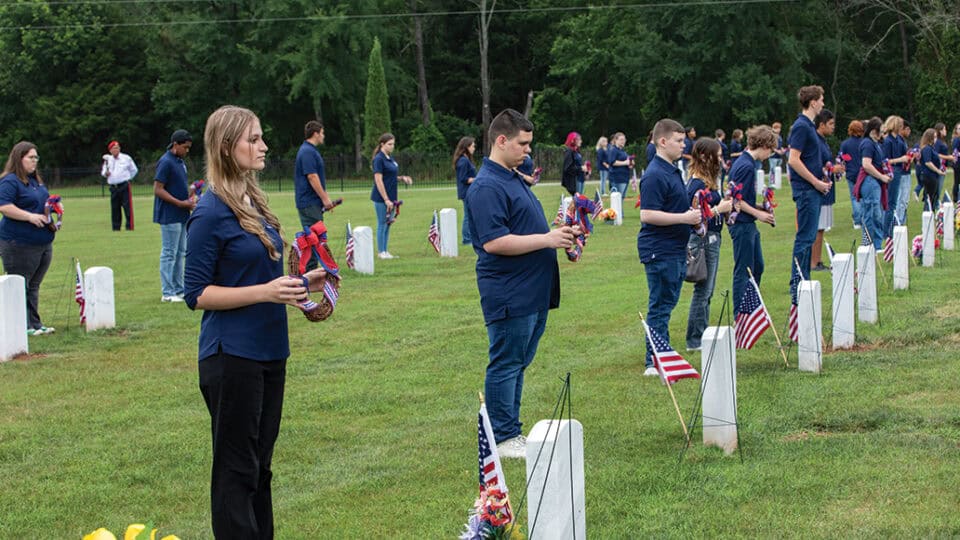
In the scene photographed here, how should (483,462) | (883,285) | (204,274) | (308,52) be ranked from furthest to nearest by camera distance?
(308,52)
(883,285)
(483,462)
(204,274)

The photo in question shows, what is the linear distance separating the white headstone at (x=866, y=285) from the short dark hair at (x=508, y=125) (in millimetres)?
5693

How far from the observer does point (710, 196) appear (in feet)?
34.9

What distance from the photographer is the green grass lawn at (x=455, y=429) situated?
654cm

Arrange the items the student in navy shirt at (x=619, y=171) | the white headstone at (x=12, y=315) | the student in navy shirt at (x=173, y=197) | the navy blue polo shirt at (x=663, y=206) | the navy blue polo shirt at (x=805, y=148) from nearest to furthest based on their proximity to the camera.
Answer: the navy blue polo shirt at (x=663, y=206)
the white headstone at (x=12, y=315)
the navy blue polo shirt at (x=805, y=148)
the student in navy shirt at (x=173, y=197)
the student in navy shirt at (x=619, y=171)

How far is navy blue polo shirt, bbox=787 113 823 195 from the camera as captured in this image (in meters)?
12.8

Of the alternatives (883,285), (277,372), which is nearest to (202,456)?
(277,372)

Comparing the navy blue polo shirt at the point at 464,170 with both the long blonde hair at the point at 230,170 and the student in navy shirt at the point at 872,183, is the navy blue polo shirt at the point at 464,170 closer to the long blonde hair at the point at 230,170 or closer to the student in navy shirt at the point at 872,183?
the student in navy shirt at the point at 872,183

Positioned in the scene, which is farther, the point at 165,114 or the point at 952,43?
the point at 165,114

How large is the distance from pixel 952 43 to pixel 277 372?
53.7 m

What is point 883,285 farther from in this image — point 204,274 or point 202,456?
point 204,274

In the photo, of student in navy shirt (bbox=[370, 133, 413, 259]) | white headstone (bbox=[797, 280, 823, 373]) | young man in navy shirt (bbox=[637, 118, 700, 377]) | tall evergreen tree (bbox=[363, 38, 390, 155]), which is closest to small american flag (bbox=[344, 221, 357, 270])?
student in navy shirt (bbox=[370, 133, 413, 259])

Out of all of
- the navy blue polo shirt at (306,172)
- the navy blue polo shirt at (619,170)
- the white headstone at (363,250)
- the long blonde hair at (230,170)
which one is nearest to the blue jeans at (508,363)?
the long blonde hair at (230,170)

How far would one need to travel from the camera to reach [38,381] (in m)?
10.8

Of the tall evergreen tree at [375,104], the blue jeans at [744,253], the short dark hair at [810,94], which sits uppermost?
the tall evergreen tree at [375,104]
